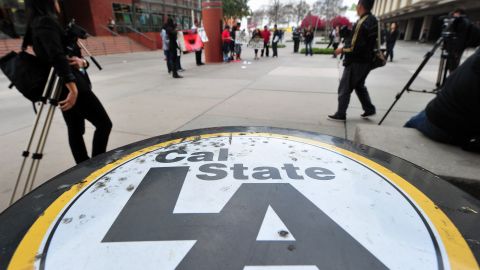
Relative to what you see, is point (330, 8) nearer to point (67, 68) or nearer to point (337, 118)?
point (337, 118)

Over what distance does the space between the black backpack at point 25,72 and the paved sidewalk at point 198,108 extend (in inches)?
37.1

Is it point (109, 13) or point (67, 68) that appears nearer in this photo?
point (67, 68)

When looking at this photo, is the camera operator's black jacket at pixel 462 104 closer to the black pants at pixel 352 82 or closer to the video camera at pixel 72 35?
the black pants at pixel 352 82

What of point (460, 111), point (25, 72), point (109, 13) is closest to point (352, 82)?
point (460, 111)

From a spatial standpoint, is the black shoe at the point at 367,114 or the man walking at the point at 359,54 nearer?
the man walking at the point at 359,54

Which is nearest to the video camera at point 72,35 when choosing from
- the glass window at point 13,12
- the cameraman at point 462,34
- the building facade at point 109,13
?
the cameraman at point 462,34

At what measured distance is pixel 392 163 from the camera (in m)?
1.41

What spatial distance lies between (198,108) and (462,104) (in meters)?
3.81

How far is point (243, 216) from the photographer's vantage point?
0.93 metres

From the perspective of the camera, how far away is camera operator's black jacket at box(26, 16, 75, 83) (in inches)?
78.4

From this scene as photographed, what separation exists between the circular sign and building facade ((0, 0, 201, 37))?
17.9 meters

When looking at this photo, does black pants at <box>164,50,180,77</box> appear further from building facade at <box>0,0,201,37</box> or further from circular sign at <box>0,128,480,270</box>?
building facade at <box>0,0,201,37</box>

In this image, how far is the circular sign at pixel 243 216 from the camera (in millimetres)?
776

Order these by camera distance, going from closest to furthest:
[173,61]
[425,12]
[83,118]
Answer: [83,118] < [173,61] < [425,12]
